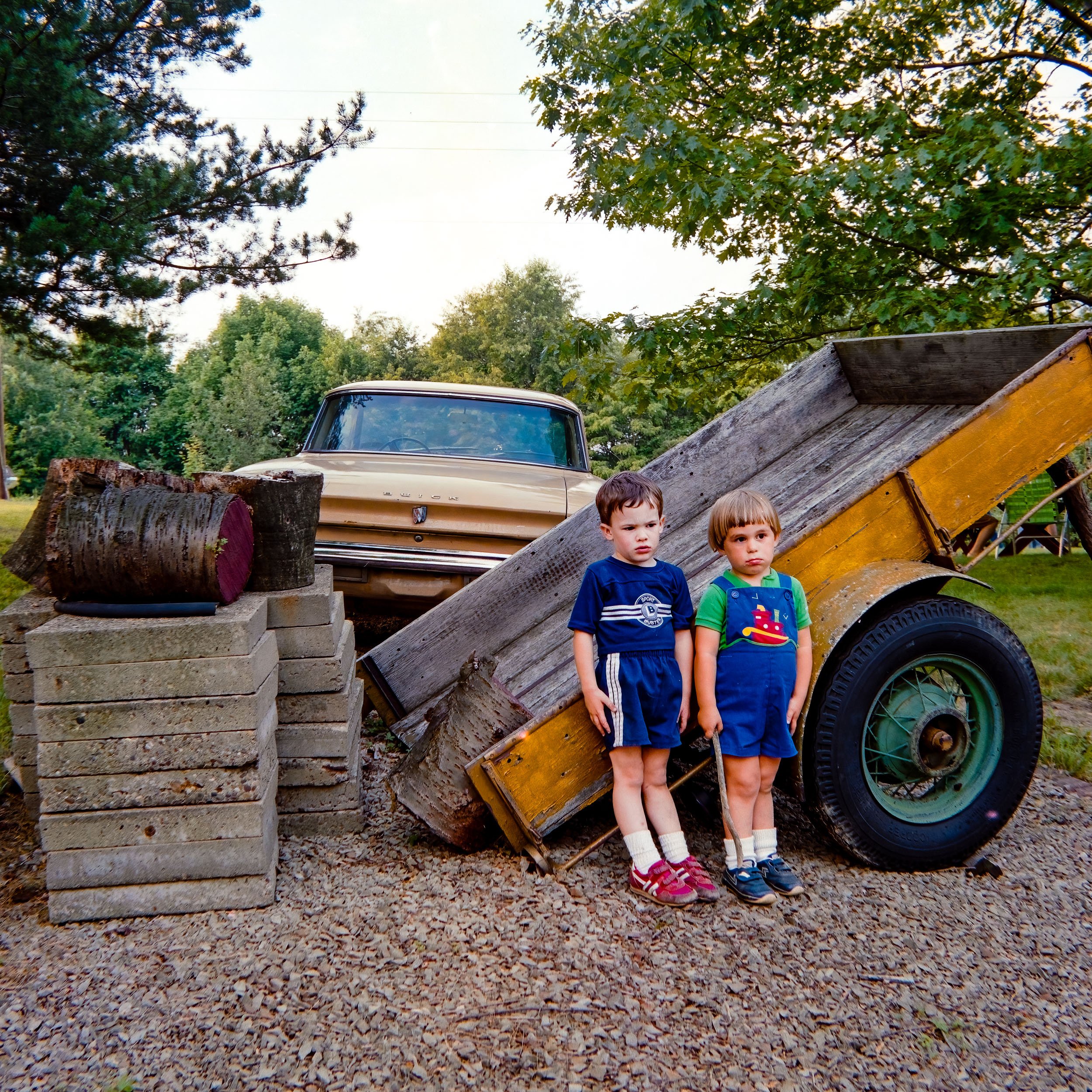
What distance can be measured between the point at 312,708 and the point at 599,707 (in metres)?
1.18

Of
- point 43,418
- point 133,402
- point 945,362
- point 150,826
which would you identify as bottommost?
point 150,826

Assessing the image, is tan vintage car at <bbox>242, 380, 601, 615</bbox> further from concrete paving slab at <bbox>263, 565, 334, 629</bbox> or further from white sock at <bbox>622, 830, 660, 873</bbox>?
white sock at <bbox>622, 830, 660, 873</bbox>

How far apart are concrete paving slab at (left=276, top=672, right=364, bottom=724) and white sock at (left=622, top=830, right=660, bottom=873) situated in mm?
1162

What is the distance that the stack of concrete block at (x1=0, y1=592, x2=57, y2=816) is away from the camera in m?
3.04

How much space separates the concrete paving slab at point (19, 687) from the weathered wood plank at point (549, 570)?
127 centimetres

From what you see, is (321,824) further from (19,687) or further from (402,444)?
(402,444)

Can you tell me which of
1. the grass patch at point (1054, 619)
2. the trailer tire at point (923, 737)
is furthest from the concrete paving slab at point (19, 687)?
→ the grass patch at point (1054, 619)

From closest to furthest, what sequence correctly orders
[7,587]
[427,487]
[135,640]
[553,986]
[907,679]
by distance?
[553,986], [135,640], [907,679], [427,487], [7,587]

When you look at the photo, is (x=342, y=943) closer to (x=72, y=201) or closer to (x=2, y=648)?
(x=2, y=648)

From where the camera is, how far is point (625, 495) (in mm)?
2818

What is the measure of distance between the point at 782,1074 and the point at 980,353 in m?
2.84

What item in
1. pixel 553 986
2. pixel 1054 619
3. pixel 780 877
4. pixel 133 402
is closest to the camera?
pixel 553 986

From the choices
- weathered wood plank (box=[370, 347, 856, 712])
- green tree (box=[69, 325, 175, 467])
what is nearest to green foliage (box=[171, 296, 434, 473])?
green tree (box=[69, 325, 175, 467])

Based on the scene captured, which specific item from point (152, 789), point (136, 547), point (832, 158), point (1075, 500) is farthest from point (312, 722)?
point (832, 158)
